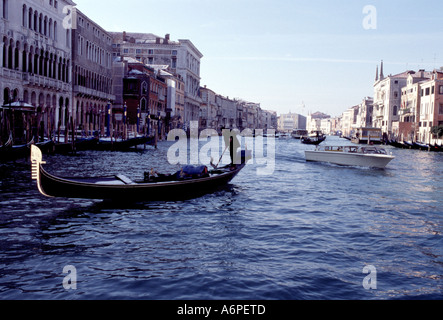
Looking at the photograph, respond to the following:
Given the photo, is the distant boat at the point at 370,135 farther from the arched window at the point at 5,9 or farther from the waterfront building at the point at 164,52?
the arched window at the point at 5,9

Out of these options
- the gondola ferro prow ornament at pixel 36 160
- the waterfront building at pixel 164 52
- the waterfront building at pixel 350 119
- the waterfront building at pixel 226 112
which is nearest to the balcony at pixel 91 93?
the waterfront building at pixel 164 52

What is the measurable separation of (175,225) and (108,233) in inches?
52.5

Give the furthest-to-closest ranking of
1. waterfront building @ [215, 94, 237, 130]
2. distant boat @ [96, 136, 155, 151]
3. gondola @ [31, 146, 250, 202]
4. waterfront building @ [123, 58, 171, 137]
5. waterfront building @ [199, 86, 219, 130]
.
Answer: waterfront building @ [215, 94, 237, 130]
waterfront building @ [199, 86, 219, 130]
waterfront building @ [123, 58, 171, 137]
distant boat @ [96, 136, 155, 151]
gondola @ [31, 146, 250, 202]

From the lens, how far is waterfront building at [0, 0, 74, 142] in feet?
84.0

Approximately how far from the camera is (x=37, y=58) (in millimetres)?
30172

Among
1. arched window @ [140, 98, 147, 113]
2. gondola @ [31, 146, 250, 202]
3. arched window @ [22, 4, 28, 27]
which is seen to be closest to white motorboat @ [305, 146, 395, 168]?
Answer: gondola @ [31, 146, 250, 202]

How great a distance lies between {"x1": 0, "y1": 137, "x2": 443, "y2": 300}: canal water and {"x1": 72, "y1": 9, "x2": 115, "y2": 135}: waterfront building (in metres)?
24.9

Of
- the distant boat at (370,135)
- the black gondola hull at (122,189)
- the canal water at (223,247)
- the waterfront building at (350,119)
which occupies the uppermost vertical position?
the waterfront building at (350,119)

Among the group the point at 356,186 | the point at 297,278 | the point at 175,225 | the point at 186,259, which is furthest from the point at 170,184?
the point at 356,186

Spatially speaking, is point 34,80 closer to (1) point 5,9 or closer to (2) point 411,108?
(1) point 5,9

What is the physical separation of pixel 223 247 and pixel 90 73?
119 ft

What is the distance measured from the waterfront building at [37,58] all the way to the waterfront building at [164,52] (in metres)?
31.6

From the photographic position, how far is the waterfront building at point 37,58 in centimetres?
2561

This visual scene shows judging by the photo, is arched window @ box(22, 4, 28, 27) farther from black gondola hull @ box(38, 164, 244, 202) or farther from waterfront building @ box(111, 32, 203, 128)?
waterfront building @ box(111, 32, 203, 128)
